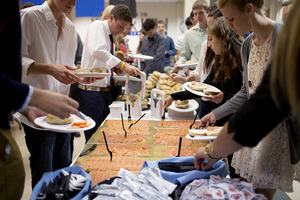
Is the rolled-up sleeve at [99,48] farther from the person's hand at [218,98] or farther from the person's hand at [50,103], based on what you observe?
the person's hand at [50,103]

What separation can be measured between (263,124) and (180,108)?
2043 mm

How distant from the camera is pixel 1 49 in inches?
35.9

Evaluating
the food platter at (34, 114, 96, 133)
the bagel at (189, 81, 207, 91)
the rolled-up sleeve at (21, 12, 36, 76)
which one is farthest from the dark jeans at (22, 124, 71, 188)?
the bagel at (189, 81, 207, 91)

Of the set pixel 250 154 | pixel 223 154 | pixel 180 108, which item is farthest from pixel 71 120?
pixel 180 108

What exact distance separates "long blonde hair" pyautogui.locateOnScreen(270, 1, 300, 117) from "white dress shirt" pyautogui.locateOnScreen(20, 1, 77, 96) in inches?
57.1

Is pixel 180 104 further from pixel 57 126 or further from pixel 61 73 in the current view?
pixel 57 126

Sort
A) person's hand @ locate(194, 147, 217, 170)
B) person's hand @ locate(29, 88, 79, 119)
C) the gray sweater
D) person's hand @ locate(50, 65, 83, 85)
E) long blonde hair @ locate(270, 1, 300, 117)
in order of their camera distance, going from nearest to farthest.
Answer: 1. long blonde hair @ locate(270, 1, 300, 117)
2. person's hand @ locate(29, 88, 79, 119)
3. person's hand @ locate(194, 147, 217, 170)
4. the gray sweater
5. person's hand @ locate(50, 65, 83, 85)

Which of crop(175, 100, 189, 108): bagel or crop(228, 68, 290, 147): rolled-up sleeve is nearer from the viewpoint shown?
crop(228, 68, 290, 147): rolled-up sleeve

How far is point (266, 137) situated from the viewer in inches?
45.8

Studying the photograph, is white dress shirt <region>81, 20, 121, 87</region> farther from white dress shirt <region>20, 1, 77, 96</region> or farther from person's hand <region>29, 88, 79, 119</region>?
person's hand <region>29, 88, 79, 119</region>

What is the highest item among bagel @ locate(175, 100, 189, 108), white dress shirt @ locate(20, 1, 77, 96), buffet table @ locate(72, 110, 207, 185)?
white dress shirt @ locate(20, 1, 77, 96)

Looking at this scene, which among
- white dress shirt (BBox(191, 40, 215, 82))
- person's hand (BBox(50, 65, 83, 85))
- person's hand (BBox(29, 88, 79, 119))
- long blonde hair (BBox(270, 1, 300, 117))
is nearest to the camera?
long blonde hair (BBox(270, 1, 300, 117))

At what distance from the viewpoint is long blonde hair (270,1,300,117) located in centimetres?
60

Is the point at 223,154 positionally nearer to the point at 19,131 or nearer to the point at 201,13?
the point at 201,13
